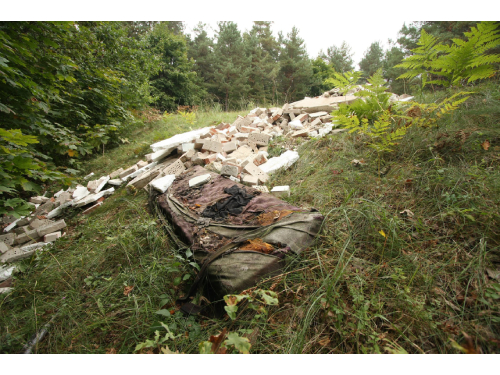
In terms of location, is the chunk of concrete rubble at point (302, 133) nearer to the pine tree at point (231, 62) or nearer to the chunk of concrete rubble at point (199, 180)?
the chunk of concrete rubble at point (199, 180)

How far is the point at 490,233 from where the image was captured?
1.29 m

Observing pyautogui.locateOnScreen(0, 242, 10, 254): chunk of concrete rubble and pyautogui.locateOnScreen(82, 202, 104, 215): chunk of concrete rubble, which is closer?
pyautogui.locateOnScreen(0, 242, 10, 254): chunk of concrete rubble

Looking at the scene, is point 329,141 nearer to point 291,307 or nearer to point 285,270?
point 285,270

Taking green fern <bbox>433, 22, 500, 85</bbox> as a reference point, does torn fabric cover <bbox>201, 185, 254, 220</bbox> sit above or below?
below

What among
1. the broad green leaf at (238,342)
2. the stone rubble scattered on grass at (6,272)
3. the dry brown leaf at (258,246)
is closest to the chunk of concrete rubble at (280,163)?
the dry brown leaf at (258,246)

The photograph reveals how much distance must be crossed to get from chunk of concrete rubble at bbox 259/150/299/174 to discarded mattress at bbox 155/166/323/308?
0.84 meters

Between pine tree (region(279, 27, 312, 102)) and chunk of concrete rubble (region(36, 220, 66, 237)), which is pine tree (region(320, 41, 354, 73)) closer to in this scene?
pine tree (region(279, 27, 312, 102))

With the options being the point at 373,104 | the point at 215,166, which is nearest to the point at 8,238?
the point at 215,166

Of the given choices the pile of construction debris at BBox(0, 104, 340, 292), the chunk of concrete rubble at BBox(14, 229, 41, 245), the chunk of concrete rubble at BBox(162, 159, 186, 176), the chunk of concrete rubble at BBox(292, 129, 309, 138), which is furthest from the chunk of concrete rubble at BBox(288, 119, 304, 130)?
the chunk of concrete rubble at BBox(14, 229, 41, 245)

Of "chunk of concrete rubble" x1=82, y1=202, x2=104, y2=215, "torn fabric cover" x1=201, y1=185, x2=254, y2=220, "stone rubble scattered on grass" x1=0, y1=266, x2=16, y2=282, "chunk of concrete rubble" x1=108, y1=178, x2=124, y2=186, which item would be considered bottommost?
"stone rubble scattered on grass" x1=0, y1=266, x2=16, y2=282

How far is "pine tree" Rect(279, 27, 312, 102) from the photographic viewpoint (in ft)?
59.3

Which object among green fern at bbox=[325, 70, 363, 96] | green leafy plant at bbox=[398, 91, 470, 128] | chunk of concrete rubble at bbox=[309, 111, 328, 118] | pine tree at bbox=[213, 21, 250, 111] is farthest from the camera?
pine tree at bbox=[213, 21, 250, 111]

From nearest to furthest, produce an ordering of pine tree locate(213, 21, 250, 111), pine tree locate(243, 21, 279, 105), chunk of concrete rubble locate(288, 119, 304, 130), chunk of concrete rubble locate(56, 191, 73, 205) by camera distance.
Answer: chunk of concrete rubble locate(56, 191, 73, 205), chunk of concrete rubble locate(288, 119, 304, 130), pine tree locate(213, 21, 250, 111), pine tree locate(243, 21, 279, 105)

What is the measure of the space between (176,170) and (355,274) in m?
2.78
